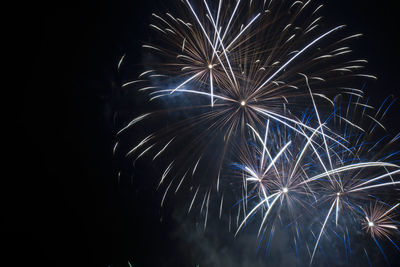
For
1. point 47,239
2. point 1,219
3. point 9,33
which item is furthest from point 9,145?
point 47,239

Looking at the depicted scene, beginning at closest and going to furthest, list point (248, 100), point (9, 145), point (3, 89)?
point (248, 100) → point (3, 89) → point (9, 145)

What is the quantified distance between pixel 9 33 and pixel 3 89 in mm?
3467

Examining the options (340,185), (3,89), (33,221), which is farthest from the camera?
(33,221)

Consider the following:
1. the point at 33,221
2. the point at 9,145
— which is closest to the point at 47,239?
the point at 33,221

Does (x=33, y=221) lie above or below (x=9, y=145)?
below


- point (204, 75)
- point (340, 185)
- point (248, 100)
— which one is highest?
point (204, 75)

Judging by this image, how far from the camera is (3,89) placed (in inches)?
502

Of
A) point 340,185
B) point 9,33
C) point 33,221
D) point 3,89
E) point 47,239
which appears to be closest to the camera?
point 340,185

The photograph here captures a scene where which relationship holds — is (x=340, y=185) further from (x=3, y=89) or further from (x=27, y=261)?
(x=27, y=261)

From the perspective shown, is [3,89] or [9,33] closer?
[9,33]

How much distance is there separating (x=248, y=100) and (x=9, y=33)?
14.0 m

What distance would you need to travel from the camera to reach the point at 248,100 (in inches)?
305

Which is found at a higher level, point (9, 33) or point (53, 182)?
point (9, 33)

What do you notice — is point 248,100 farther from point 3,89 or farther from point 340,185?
point 3,89
